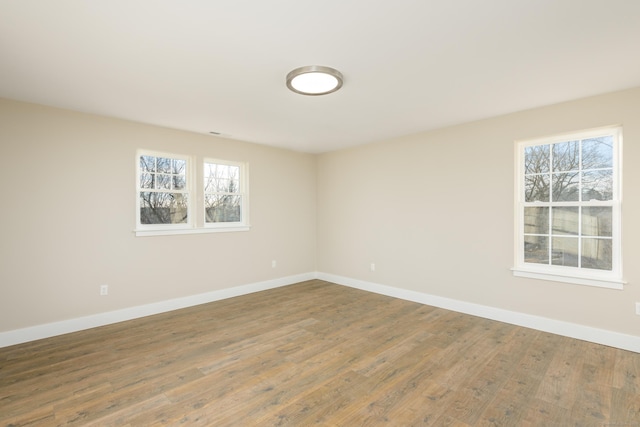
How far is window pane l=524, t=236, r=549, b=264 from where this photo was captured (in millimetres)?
3540

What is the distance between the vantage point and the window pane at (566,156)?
3.35m

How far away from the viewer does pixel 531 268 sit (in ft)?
11.8

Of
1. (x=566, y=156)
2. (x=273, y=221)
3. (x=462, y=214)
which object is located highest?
(x=566, y=156)

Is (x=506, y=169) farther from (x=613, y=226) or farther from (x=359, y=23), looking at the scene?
(x=359, y=23)

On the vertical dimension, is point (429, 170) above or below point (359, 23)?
below

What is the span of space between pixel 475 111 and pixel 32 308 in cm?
538

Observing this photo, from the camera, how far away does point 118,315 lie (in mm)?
3756

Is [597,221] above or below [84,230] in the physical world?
above

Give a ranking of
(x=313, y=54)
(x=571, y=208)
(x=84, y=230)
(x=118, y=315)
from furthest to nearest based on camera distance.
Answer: (x=118, y=315)
(x=84, y=230)
(x=571, y=208)
(x=313, y=54)

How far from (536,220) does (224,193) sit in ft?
14.2

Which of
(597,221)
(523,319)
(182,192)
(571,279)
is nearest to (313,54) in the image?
(182,192)

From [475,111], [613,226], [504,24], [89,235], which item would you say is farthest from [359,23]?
[89,235]

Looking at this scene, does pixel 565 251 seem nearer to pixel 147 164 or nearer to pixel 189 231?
pixel 189 231

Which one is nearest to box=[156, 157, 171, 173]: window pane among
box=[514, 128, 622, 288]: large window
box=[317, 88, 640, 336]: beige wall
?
box=[317, 88, 640, 336]: beige wall
